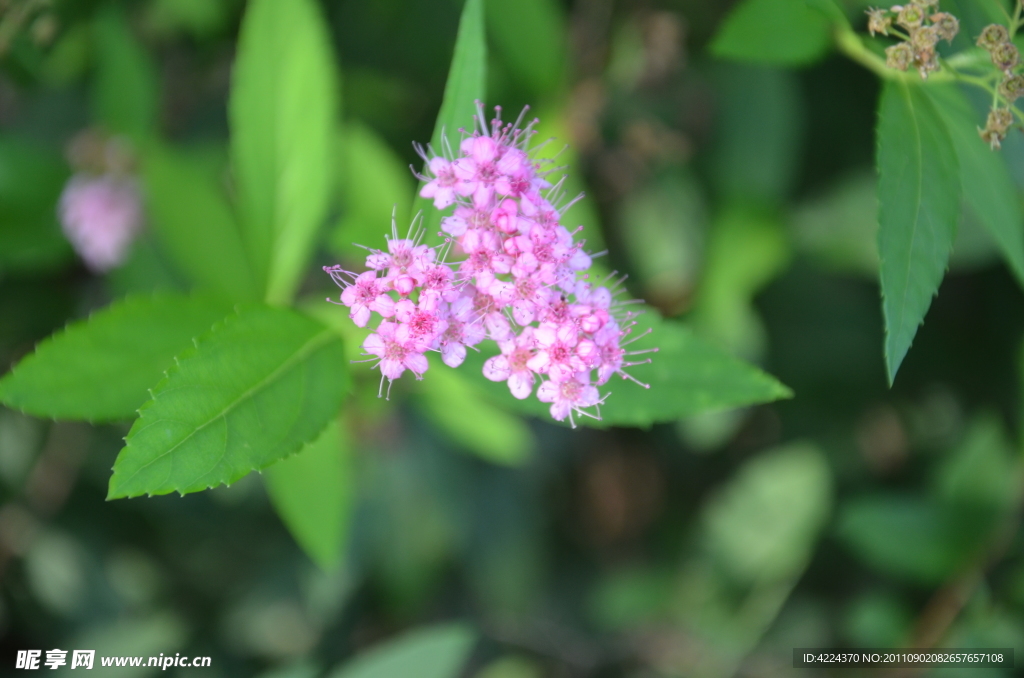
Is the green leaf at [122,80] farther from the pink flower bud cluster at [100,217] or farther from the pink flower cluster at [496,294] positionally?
the pink flower cluster at [496,294]

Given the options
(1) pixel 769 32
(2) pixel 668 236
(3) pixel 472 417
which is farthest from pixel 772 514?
(1) pixel 769 32

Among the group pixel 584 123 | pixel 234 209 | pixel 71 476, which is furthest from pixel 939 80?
pixel 71 476

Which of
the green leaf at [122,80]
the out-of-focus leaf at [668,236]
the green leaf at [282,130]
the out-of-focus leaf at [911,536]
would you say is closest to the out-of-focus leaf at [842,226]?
the out-of-focus leaf at [668,236]

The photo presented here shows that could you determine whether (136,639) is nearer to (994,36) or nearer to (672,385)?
(672,385)

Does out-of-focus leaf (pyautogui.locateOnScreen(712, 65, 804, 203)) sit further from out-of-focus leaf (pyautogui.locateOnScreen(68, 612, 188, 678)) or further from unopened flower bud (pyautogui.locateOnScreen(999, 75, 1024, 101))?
out-of-focus leaf (pyautogui.locateOnScreen(68, 612, 188, 678))

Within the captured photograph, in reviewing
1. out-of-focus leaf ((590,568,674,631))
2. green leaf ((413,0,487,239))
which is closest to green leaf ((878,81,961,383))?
green leaf ((413,0,487,239))
